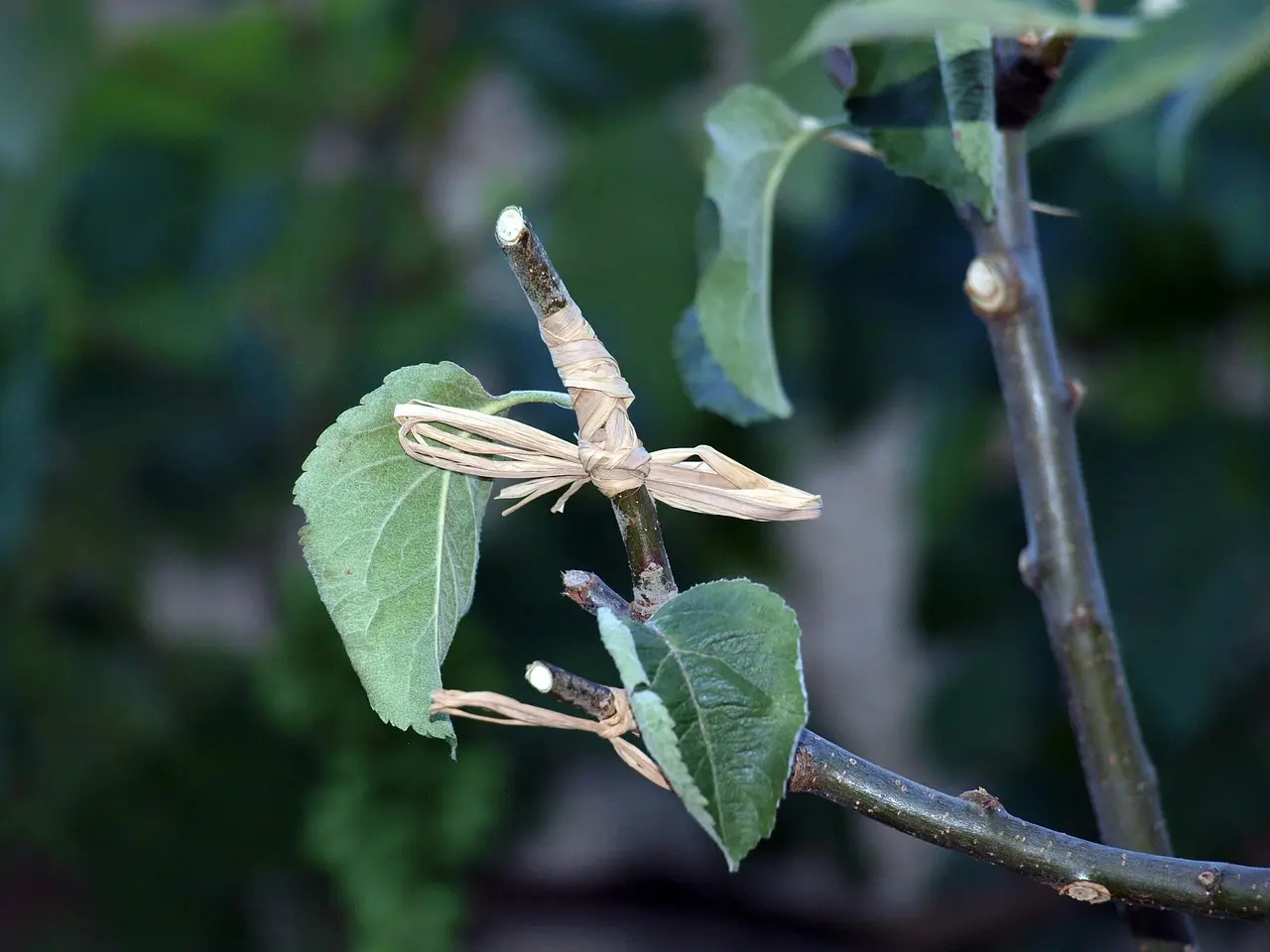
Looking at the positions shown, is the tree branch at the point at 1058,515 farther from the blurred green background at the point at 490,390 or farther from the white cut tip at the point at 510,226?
the blurred green background at the point at 490,390

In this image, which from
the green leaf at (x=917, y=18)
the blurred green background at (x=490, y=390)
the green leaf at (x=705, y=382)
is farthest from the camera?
the blurred green background at (x=490, y=390)

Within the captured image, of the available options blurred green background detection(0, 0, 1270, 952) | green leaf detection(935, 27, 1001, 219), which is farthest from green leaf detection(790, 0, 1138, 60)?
blurred green background detection(0, 0, 1270, 952)

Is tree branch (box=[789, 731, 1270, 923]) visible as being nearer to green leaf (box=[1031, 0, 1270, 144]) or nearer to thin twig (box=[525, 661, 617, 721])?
thin twig (box=[525, 661, 617, 721])

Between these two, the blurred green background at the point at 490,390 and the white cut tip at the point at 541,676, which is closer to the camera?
the white cut tip at the point at 541,676

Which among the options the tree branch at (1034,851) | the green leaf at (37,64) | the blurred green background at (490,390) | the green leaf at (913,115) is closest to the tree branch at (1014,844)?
the tree branch at (1034,851)

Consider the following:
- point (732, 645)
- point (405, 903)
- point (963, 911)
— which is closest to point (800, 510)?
point (732, 645)
